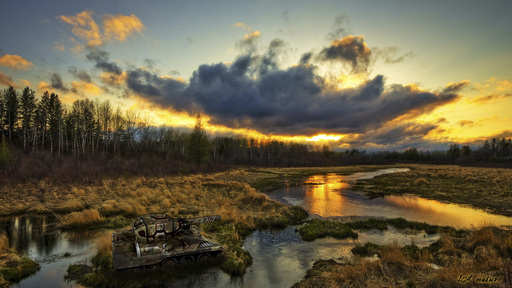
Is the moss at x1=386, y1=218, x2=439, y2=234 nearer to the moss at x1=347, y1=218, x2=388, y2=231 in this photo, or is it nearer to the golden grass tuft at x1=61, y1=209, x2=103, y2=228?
the moss at x1=347, y1=218, x2=388, y2=231

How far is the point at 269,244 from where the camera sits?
1506 cm

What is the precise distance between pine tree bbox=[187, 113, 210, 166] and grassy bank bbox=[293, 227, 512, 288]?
4694 centimetres

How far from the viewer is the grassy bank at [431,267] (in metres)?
8.32

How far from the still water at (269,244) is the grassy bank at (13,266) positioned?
41 centimetres

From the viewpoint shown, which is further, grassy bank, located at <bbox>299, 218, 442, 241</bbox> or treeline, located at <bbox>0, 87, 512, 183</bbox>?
treeline, located at <bbox>0, 87, 512, 183</bbox>

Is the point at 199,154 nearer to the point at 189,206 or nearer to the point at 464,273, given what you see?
the point at 189,206

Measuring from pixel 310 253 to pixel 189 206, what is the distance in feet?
45.2

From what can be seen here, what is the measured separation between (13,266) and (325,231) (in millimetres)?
16788

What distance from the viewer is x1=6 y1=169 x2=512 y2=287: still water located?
34.9 ft

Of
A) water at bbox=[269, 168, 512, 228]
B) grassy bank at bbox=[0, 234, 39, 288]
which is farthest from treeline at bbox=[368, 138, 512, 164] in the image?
grassy bank at bbox=[0, 234, 39, 288]

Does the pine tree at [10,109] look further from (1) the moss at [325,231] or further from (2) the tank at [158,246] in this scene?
(1) the moss at [325,231]

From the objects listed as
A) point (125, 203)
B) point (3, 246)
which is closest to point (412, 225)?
point (125, 203)

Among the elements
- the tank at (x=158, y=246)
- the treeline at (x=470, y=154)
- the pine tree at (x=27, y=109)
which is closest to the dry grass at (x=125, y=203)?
the tank at (x=158, y=246)

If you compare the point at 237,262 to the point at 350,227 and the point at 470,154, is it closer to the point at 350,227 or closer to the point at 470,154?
the point at 350,227
